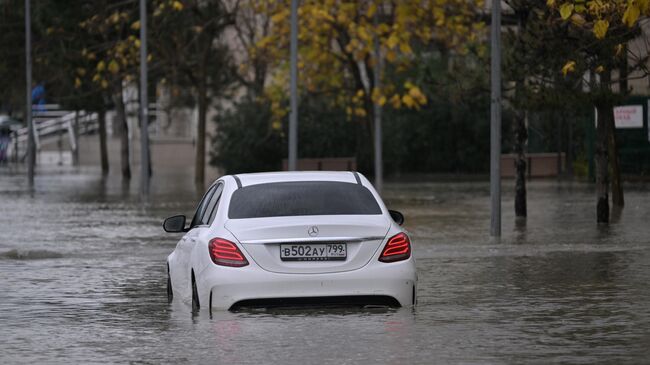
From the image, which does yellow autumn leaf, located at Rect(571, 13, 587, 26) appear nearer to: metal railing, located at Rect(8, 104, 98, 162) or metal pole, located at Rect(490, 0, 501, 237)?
metal pole, located at Rect(490, 0, 501, 237)

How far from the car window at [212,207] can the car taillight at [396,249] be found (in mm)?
1542

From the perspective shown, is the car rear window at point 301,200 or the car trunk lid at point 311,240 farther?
the car rear window at point 301,200

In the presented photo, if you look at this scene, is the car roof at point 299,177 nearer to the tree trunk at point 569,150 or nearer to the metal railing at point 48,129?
the tree trunk at point 569,150

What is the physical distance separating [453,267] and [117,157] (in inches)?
2753

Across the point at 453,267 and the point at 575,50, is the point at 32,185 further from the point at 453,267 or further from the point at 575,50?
the point at 453,267

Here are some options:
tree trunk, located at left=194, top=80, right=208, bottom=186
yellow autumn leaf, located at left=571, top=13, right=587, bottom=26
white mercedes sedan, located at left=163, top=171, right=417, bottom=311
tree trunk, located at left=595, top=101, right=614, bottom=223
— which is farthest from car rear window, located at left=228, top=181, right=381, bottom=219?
tree trunk, located at left=194, top=80, right=208, bottom=186

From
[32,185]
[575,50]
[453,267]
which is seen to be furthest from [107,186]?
[453,267]

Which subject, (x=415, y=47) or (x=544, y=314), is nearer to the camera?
(x=544, y=314)

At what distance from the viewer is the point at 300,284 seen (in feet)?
42.6

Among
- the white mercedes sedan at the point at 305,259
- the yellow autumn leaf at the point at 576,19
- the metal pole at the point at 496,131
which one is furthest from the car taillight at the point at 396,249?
the metal pole at the point at 496,131

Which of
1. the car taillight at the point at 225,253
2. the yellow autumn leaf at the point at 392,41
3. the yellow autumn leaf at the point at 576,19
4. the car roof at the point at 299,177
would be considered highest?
the yellow autumn leaf at the point at 392,41

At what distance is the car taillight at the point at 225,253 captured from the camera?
43.0 ft

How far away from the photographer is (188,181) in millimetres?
56344

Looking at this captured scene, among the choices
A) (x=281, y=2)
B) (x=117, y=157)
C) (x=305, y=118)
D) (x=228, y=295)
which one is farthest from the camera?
(x=117, y=157)
